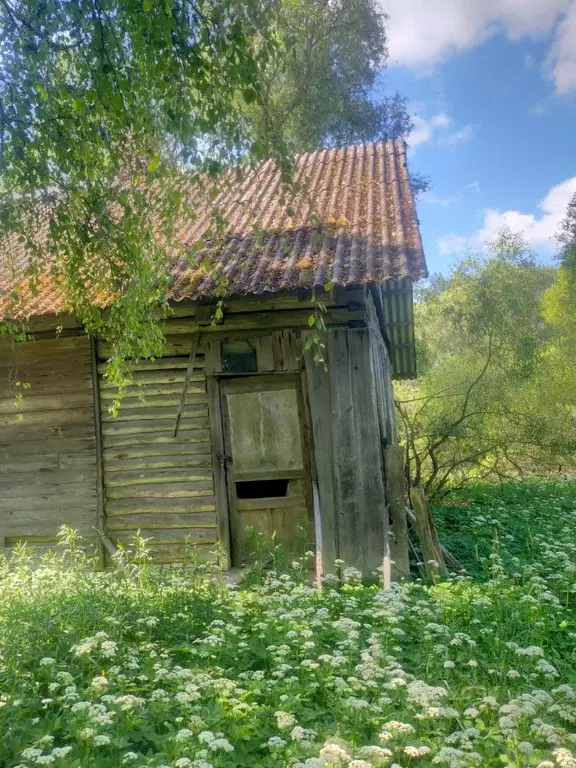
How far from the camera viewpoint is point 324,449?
23.9ft

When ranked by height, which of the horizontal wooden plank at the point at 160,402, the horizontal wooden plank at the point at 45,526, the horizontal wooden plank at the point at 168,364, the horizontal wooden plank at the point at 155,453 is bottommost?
the horizontal wooden plank at the point at 45,526

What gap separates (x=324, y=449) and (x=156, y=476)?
7.33 feet

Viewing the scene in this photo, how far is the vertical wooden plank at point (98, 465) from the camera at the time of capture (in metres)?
8.06

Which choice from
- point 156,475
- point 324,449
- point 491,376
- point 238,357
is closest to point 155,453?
point 156,475

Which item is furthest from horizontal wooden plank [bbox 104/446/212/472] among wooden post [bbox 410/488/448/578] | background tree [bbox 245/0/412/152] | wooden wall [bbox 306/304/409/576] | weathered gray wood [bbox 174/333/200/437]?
background tree [bbox 245/0/412/152]

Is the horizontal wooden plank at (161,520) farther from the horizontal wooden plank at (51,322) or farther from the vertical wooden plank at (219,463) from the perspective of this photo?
the horizontal wooden plank at (51,322)

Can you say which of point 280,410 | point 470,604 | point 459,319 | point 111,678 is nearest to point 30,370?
point 280,410

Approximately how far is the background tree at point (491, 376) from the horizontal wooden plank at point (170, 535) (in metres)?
4.37

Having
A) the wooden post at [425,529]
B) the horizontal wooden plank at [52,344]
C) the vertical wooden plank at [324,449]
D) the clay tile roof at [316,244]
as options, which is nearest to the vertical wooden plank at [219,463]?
the vertical wooden plank at [324,449]

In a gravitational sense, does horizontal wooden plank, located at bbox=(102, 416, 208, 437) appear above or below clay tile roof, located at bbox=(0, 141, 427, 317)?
below

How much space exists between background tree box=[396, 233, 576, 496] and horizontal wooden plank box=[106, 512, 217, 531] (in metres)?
4.38

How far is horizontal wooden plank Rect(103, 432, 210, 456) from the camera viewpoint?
7965mm

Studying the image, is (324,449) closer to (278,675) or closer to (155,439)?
(155,439)

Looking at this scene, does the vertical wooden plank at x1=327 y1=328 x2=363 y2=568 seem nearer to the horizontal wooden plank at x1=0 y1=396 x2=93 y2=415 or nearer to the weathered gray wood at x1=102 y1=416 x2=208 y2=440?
the weathered gray wood at x1=102 y1=416 x2=208 y2=440
